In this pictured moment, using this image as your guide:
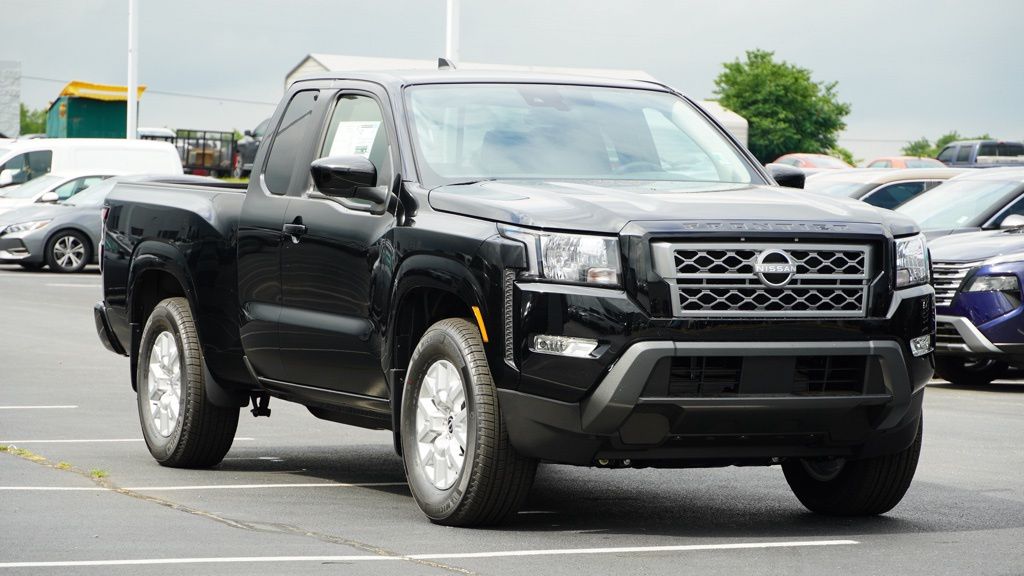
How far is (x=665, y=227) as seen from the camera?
644 cm

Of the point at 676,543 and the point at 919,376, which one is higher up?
the point at 919,376

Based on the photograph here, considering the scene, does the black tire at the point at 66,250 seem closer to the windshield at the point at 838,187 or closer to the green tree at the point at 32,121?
the windshield at the point at 838,187

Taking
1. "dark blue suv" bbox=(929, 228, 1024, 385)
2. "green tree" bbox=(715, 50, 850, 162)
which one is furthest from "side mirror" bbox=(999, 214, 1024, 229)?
"green tree" bbox=(715, 50, 850, 162)

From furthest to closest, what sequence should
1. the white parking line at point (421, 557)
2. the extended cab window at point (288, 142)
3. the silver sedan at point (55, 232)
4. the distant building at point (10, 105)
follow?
the distant building at point (10, 105), the silver sedan at point (55, 232), the extended cab window at point (288, 142), the white parking line at point (421, 557)

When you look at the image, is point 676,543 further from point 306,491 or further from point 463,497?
point 306,491

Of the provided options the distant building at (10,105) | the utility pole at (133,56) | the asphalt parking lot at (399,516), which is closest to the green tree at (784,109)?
the distant building at (10,105)

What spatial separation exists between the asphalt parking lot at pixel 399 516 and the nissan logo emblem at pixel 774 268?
102 centimetres

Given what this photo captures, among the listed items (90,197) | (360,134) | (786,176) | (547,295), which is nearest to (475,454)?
(547,295)

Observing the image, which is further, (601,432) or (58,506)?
(58,506)

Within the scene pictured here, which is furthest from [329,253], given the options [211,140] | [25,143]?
[211,140]

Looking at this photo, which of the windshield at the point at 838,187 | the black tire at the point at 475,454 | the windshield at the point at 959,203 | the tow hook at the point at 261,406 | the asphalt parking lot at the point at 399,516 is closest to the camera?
the asphalt parking lot at the point at 399,516

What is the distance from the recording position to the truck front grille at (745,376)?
21.1 feet

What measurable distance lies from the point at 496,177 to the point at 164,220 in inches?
96.6

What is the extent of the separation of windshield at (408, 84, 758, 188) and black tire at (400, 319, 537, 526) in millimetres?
792
